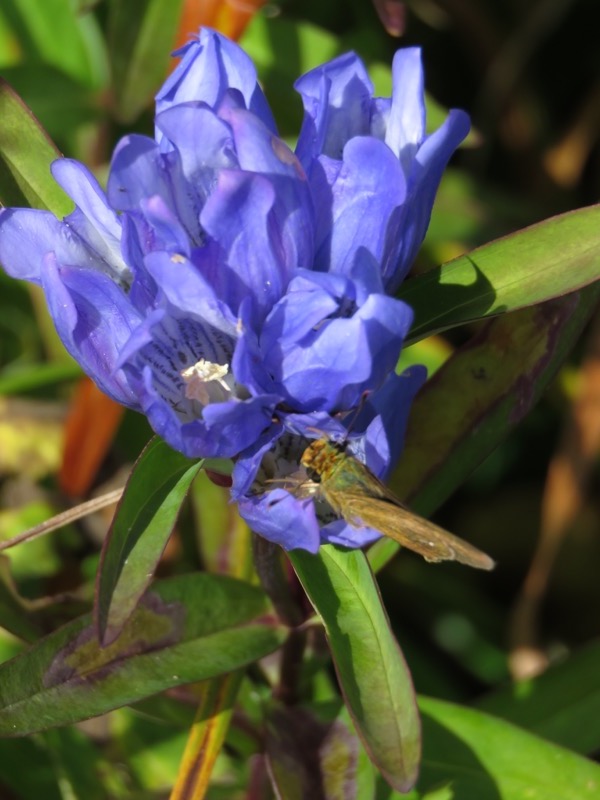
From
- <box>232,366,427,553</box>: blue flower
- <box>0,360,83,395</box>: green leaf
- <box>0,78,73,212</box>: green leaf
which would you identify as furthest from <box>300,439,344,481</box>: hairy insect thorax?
<box>0,360,83,395</box>: green leaf

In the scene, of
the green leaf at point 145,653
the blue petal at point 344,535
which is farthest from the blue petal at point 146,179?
the green leaf at point 145,653

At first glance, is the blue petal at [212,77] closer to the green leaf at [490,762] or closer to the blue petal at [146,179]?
the blue petal at [146,179]

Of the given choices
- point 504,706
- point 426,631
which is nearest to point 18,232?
point 504,706

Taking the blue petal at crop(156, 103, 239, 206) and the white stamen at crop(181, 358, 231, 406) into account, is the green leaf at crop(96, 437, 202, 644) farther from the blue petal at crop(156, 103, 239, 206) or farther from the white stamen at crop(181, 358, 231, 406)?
the blue petal at crop(156, 103, 239, 206)

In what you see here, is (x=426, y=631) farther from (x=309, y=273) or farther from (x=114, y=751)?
(x=309, y=273)

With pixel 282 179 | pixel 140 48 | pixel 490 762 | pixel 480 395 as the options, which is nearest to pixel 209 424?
pixel 282 179
